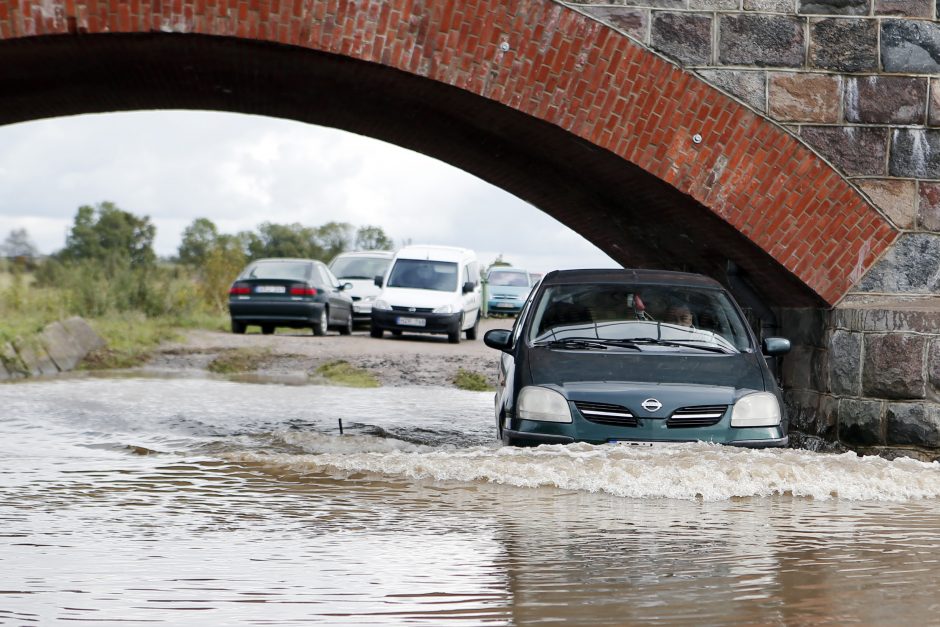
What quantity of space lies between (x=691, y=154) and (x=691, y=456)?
3137 millimetres

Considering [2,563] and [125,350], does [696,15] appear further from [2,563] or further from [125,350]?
[125,350]

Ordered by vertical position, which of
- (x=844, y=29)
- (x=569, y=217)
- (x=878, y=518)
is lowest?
(x=878, y=518)

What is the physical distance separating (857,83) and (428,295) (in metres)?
15.7

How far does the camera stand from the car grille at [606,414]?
7.74 meters

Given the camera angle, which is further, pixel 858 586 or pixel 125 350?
pixel 125 350

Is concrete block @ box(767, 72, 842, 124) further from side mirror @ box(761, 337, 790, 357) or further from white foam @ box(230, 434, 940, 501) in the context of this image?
white foam @ box(230, 434, 940, 501)

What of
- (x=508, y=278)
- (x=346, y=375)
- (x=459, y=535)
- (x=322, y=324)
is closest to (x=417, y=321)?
(x=322, y=324)

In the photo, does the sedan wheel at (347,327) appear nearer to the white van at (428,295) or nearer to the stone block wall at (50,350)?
the white van at (428,295)

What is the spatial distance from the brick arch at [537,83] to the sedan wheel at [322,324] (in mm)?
13175

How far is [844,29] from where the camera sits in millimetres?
10305

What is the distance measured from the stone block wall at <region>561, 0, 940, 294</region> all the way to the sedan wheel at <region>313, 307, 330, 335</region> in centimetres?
1505

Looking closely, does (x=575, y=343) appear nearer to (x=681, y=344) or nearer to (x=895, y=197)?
(x=681, y=344)

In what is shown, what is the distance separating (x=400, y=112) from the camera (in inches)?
468

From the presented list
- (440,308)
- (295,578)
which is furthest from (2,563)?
(440,308)
